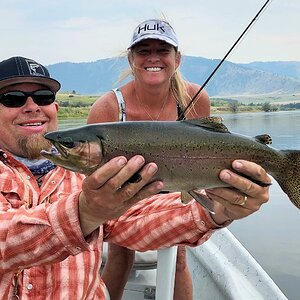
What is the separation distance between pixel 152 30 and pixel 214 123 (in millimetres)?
2188

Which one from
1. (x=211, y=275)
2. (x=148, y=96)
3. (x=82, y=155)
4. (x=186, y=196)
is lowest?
(x=211, y=275)

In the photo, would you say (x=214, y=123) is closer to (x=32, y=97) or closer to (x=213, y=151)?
(x=213, y=151)

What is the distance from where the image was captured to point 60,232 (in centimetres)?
253

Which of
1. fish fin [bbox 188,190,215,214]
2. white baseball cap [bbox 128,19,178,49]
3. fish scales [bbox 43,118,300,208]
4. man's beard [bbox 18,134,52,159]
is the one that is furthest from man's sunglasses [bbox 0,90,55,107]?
fish fin [bbox 188,190,215,214]

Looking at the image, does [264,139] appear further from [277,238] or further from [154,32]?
[277,238]

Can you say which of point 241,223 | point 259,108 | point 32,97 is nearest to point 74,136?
point 32,97

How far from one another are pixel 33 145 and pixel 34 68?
56cm

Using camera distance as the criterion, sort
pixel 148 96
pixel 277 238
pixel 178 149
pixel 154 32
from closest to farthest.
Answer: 1. pixel 178 149
2. pixel 154 32
3. pixel 148 96
4. pixel 277 238

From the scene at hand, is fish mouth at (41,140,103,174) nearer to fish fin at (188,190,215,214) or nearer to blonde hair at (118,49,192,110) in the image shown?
fish fin at (188,190,215,214)

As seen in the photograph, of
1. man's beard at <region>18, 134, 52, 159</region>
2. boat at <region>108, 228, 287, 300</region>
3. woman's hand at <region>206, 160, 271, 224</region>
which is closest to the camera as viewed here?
woman's hand at <region>206, 160, 271, 224</region>

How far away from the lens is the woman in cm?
451

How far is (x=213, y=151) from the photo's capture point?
2.54m

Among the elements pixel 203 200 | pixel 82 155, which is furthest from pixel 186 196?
pixel 82 155

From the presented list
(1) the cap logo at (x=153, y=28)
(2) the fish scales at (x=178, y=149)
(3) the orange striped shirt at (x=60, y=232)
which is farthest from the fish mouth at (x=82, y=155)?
(1) the cap logo at (x=153, y=28)
